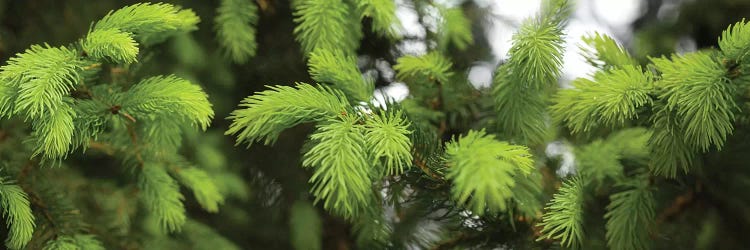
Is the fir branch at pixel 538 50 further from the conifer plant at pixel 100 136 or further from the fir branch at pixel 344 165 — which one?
the conifer plant at pixel 100 136

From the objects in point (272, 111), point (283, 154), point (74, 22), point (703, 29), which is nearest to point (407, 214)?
point (283, 154)

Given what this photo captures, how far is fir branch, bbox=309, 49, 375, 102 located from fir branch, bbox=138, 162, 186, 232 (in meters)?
0.25

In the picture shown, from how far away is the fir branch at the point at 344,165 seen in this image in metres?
0.48

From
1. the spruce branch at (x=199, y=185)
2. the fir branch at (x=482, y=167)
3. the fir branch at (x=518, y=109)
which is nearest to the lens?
the fir branch at (x=482, y=167)

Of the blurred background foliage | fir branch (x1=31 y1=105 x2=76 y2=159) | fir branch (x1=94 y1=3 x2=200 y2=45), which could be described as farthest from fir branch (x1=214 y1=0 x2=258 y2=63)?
fir branch (x1=31 y1=105 x2=76 y2=159)

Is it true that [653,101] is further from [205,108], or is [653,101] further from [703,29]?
Answer: [703,29]

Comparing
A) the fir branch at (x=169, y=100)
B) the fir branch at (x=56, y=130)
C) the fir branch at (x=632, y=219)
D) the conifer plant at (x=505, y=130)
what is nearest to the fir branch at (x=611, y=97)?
the conifer plant at (x=505, y=130)

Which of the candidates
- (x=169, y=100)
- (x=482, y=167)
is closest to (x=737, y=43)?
(x=482, y=167)

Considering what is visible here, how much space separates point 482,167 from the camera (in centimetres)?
46

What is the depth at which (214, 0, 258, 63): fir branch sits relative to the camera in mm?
793

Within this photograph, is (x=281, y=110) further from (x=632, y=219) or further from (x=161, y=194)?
(x=632, y=219)

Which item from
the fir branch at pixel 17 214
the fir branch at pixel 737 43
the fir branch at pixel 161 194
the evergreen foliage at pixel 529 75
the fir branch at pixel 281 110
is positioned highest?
the fir branch at pixel 737 43

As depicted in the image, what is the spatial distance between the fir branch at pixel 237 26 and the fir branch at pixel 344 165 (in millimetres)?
316

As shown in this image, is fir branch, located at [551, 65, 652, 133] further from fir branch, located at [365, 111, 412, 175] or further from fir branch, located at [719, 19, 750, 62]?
fir branch, located at [365, 111, 412, 175]
